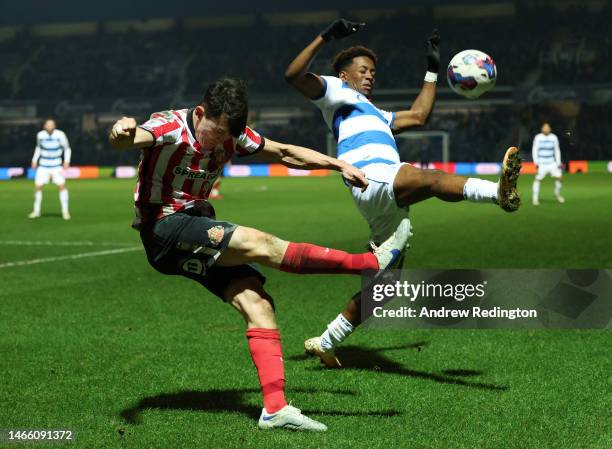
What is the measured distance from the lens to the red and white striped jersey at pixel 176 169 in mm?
4703

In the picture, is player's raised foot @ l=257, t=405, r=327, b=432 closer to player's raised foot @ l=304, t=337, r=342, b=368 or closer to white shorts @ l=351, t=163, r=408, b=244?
player's raised foot @ l=304, t=337, r=342, b=368

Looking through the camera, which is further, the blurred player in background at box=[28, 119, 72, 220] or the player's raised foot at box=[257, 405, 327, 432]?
the blurred player in background at box=[28, 119, 72, 220]

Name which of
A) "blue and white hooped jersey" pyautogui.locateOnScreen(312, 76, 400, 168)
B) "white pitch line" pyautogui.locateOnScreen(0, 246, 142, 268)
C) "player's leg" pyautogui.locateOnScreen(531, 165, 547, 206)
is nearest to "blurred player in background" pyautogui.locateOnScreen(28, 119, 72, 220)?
"white pitch line" pyautogui.locateOnScreen(0, 246, 142, 268)

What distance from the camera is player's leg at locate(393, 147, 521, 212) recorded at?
4945 millimetres

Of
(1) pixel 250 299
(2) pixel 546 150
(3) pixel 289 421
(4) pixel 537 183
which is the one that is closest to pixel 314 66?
(2) pixel 546 150

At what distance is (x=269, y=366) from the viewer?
4.60m

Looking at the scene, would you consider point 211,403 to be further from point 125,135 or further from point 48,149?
point 48,149

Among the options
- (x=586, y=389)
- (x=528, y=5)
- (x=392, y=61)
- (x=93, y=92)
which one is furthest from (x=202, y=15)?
(x=586, y=389)

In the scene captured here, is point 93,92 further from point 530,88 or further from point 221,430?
point 221,430

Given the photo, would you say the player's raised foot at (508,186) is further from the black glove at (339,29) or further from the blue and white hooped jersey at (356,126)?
the black glove at (339,29)

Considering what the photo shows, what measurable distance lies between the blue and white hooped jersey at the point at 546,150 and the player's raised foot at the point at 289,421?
19269 mm

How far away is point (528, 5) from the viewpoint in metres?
49.6

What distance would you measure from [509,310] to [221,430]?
394 centimetres

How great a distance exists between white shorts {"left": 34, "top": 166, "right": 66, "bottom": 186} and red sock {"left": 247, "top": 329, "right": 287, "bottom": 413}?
49.3ft
